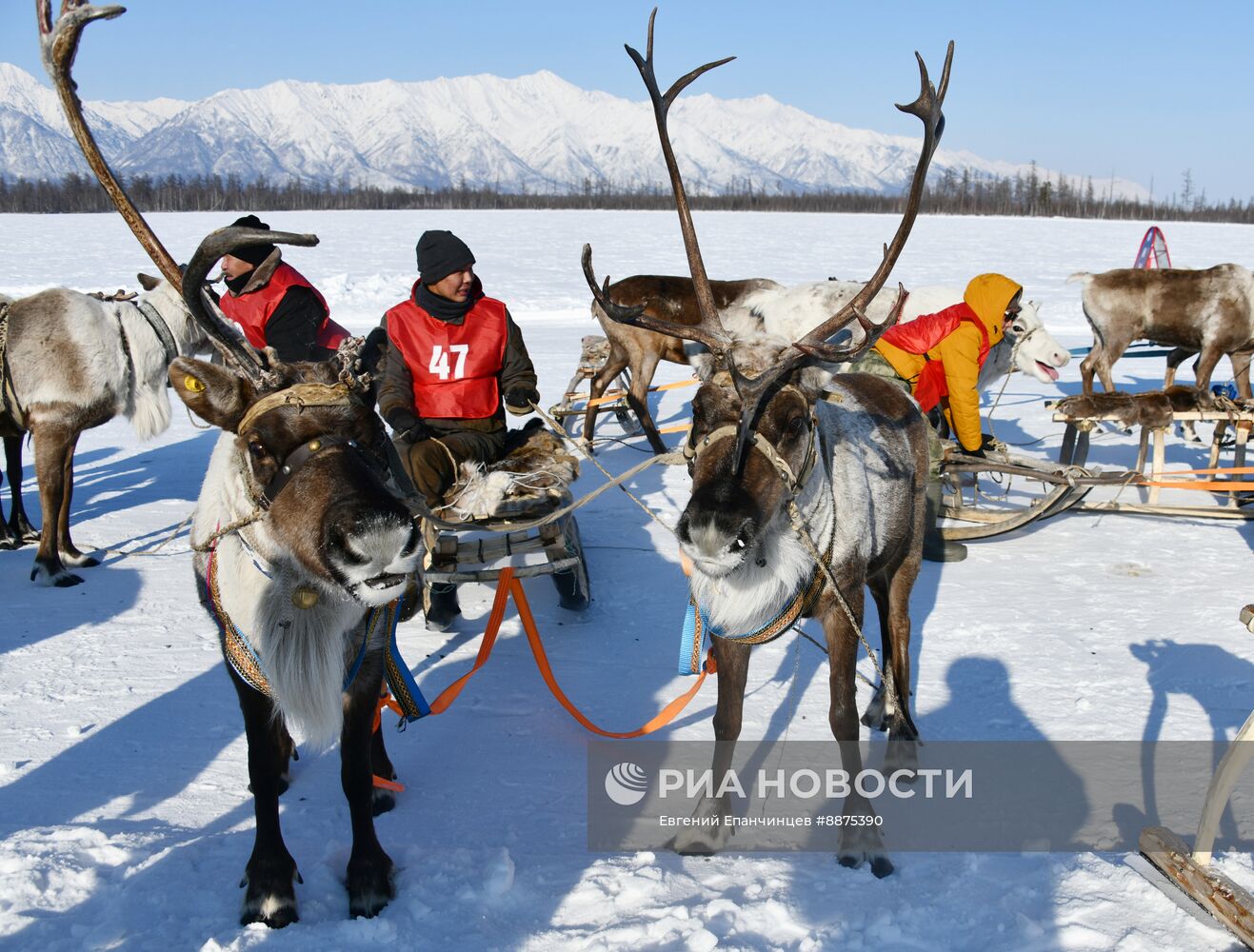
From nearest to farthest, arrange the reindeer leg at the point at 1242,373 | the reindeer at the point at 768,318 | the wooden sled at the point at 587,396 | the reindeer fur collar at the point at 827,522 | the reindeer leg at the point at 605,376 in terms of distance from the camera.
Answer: the reindeer fur collar at the point at 827,522 → the reindeer at the point at 768,318 → the reindeer leg at the point at 605,376 → the reindeer leg at the point at 1242,373 → the wooden sled at the point at 587,396

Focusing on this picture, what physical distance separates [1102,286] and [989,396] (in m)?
2.27

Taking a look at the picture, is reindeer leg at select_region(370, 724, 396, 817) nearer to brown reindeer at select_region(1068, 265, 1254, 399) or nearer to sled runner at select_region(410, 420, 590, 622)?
sled runner at select_region(410, 420, 590, 622)

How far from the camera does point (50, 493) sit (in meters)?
6.52

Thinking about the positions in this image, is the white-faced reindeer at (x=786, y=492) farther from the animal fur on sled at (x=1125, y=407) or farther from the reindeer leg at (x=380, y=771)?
the animal fur on sled at (x=1125, y=407)

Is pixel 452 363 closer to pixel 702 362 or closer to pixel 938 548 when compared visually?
pixel 702 362

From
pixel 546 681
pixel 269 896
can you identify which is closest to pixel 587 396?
pixel 546 681

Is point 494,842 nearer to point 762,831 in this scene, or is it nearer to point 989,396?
point 762,831

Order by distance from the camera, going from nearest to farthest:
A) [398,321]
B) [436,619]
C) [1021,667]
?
[1021,667] → [398,321] → [436,619]

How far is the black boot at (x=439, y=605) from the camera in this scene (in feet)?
18.8

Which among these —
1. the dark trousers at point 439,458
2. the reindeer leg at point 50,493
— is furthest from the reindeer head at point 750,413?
the reindeer leg at point 50,493

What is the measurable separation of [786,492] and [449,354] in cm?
290

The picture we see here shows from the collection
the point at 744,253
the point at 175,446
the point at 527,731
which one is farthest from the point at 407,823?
the point at 744,253

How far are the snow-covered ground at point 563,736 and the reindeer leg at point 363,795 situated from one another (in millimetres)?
74

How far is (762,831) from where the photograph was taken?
361 centimetres
